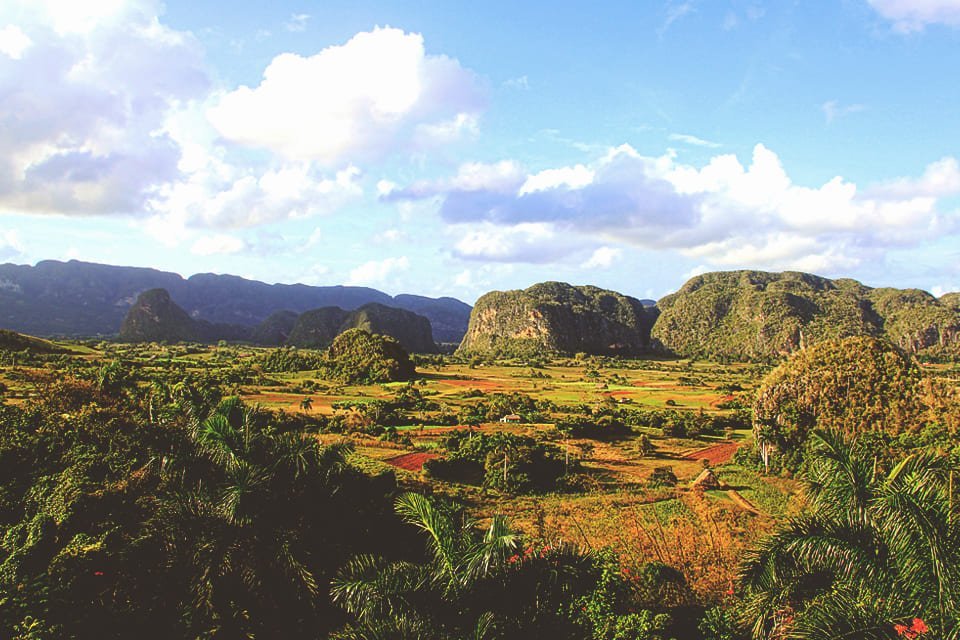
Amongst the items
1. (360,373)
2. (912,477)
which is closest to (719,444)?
(912,477)

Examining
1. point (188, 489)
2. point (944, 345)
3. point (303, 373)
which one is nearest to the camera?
point (188, 489)

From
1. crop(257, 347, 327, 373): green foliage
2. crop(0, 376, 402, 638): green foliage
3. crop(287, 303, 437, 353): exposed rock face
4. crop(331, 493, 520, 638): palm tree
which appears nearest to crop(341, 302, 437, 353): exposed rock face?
crop(287, 303, 437, 353): exposed rock face

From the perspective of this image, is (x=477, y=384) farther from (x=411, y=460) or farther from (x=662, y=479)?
(x=662, y=479)

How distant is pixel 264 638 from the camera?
30.1 feet

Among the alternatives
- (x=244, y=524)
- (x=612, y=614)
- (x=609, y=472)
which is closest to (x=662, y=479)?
(x=609, y=472)

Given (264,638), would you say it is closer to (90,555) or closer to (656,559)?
(90,555)

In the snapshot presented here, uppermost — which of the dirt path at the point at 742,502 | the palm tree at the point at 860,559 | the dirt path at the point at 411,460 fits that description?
the palm tree at the point at 860,559

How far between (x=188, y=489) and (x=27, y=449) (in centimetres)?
366

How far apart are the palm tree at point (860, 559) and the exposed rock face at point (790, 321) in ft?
424

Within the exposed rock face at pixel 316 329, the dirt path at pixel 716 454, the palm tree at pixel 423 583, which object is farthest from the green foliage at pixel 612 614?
the exposed rock face at pixel 316 329

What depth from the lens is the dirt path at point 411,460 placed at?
2957cm

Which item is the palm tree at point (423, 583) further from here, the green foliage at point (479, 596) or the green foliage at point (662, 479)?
the green foliage at point (662, 479)

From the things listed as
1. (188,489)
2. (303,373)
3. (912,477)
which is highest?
(912,477)

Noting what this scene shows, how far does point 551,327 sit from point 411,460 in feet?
449
